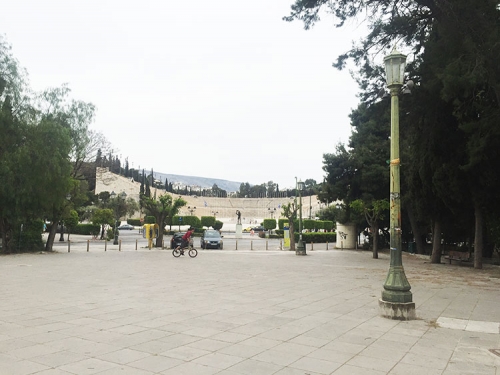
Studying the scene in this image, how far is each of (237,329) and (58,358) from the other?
2.67 metres

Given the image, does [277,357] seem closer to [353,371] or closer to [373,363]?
[353,371]

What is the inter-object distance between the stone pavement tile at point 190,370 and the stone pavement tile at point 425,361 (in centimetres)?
237

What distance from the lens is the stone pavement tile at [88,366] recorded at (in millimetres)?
4561

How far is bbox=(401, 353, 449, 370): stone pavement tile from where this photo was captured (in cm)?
493

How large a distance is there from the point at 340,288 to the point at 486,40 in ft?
29.0

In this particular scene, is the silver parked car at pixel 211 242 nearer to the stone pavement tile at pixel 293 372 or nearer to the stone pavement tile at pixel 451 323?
the stone pavement tile at pixel 451 323

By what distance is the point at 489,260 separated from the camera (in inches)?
847

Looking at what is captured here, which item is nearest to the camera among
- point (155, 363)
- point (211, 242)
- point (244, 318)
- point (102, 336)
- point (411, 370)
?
point (411, 370)

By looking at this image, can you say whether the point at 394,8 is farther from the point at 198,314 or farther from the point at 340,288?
the point at 198,314

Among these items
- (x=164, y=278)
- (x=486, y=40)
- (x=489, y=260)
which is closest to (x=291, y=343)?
(x=164, y=278)

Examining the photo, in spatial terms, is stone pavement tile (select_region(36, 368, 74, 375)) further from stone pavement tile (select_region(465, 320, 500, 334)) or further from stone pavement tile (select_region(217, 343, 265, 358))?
stone pavement tile (select_region(465, 320, 500, 334))

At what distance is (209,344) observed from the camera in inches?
226

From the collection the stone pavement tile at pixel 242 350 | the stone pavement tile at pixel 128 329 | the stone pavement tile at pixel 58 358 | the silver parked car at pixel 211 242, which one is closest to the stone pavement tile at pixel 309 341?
the stone pavement tile at pixel 242 350

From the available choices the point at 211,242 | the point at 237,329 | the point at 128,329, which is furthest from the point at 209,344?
the point at 211,242
